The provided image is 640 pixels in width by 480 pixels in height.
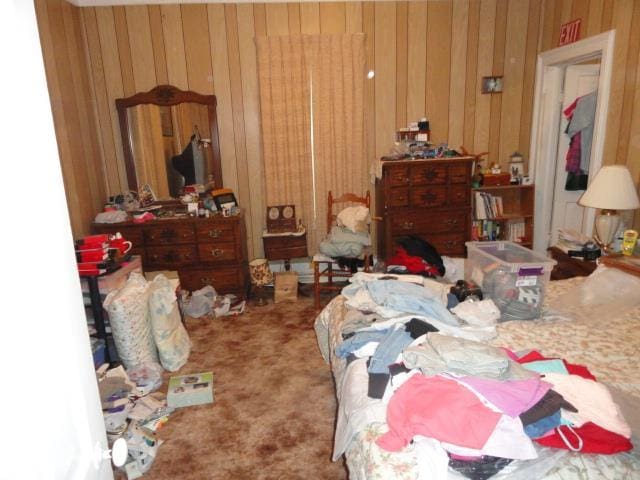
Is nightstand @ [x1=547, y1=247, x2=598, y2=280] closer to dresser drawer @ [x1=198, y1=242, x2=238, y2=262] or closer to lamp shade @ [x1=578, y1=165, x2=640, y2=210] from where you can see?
lamp shade @ [x1=578, y1=165, x2=640, y2=210]

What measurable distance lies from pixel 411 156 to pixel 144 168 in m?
2.66

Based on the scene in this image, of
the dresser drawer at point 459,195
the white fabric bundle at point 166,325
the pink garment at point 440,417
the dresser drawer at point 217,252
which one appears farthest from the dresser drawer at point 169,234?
the pink garment at point 440,417

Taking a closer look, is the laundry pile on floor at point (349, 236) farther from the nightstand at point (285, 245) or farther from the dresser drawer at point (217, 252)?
the dresser drawer at point (217, 252)

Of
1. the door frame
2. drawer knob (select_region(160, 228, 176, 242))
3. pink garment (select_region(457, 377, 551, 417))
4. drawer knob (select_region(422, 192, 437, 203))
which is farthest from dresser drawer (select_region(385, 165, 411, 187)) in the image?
pink garment (select_region(457, 377, 551, 417))

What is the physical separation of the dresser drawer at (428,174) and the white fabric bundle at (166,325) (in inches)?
92.7

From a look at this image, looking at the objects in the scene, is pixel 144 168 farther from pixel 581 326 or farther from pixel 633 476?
pixel 633 476

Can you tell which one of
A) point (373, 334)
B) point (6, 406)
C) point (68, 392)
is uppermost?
point (6, 406)

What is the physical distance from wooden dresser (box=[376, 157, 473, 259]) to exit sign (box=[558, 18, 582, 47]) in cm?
129

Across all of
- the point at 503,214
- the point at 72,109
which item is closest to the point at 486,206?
the point at 503,214

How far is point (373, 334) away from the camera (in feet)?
5.74

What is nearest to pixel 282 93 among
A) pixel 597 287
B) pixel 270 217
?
pixel 270 217

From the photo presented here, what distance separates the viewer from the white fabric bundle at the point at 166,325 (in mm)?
2742

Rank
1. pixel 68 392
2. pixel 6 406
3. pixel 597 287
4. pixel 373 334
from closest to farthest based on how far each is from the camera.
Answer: pixel 6 406
pixel 68 392
pixel 373 334
pixel 597 287

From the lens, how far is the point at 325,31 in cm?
403
